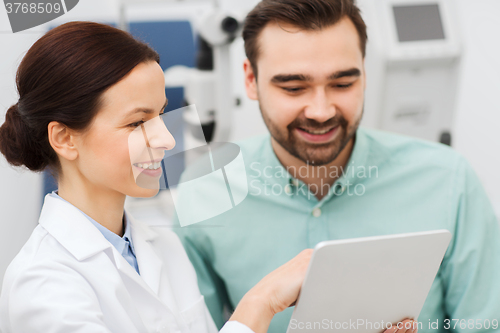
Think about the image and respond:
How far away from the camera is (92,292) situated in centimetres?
69

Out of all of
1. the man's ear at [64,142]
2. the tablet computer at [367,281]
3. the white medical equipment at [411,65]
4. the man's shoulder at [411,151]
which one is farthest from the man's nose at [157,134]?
the white medical equipment at [411,65]

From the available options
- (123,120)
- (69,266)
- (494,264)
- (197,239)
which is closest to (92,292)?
(69,266)

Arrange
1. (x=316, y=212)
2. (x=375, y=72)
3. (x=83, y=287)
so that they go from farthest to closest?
(x=375, y=72) → (x=316, y=212) → (x=83, y=287)

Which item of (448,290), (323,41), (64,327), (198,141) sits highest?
(323,41)

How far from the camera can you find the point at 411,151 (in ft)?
4.38

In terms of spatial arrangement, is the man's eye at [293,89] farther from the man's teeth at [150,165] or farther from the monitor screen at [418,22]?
the monitor screen at [418,22]

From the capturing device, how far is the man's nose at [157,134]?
719 mm

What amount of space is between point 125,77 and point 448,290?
1040mm

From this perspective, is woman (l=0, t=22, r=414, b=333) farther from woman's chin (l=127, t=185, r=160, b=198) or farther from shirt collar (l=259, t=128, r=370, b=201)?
shirt collar (l=259, t=128, r=370, b=201)

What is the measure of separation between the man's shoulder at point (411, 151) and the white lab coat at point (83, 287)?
76 centimetres

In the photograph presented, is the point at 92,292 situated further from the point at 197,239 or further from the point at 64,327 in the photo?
the point at 197,239

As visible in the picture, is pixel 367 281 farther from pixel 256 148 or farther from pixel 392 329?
pixel 256 148

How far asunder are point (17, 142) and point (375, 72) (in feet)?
5.17

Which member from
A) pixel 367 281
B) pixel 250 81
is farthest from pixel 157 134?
pixel 250 81
